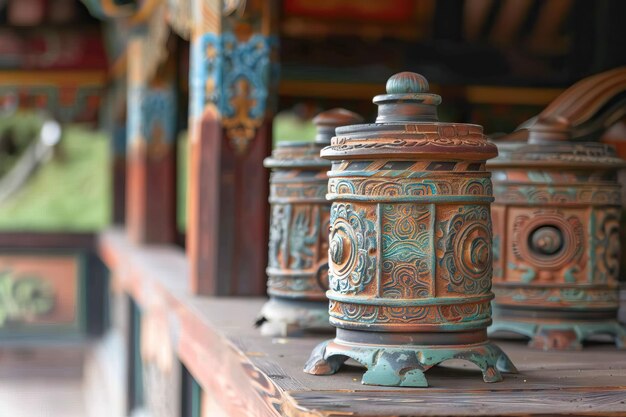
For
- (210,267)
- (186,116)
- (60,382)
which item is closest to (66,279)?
(60,382)

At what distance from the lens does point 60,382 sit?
9.33 meters

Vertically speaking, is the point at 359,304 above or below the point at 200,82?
below

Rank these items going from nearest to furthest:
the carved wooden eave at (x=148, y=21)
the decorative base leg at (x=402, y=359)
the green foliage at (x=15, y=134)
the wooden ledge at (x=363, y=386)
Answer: the wooden ledge at (x=363, y=386) < the decorative base leg at (x=402, y=359) < the carved wooden eave at (x=148, y=21) < the green foliage at (x=15, y=134)

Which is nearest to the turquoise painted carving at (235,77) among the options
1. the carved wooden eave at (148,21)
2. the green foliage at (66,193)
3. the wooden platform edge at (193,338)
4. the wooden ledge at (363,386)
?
the wooden platform edge at (193,338)

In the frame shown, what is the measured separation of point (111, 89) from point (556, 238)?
7.23 metres

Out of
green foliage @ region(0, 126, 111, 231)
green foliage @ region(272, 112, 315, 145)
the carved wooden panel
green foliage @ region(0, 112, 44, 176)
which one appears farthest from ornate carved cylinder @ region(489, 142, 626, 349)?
green foliage @ region(272, 112, 315, 145)

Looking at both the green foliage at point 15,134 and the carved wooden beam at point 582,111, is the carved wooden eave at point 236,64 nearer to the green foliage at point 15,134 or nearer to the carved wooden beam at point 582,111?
the carved wooden beam at point 582,111

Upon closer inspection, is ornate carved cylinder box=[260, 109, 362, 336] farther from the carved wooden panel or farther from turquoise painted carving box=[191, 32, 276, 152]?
the carved wooden panel

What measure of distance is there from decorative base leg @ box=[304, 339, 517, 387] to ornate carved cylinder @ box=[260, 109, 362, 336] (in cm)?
71

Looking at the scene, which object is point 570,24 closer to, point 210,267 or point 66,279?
point 210,267

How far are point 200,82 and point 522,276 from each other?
177 centimetres

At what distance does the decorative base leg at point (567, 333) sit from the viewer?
2854 millimetres

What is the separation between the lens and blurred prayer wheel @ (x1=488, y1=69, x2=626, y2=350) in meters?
2.87

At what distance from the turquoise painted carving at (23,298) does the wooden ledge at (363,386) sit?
6.01 metres
